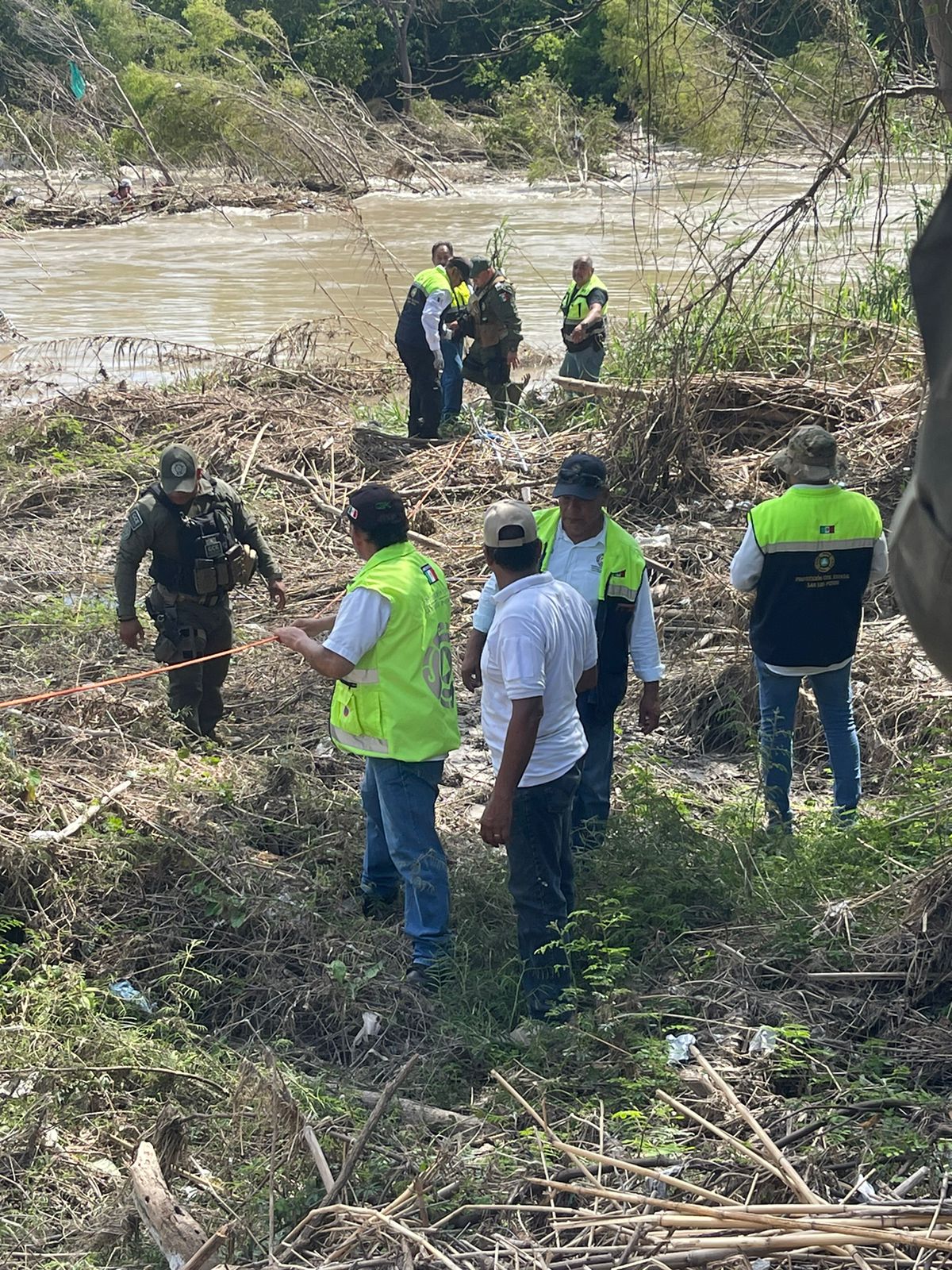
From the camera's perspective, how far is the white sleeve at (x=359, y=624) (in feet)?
15.4

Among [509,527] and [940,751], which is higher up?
[509,527]

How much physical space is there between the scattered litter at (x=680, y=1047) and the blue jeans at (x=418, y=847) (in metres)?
1.07

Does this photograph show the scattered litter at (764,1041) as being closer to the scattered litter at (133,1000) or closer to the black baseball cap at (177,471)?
the scattered litter at (133,1000)

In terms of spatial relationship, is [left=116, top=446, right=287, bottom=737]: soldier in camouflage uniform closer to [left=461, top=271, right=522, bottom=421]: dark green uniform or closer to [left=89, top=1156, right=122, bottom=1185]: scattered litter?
Answer: [left=89, top=1156, right=122, bottom=1185]: scattered litter

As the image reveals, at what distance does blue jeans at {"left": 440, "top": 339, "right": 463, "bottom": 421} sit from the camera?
12281 millimetres

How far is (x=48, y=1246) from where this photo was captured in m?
3.60

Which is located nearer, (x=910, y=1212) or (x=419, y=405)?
(x=910, y=1212)

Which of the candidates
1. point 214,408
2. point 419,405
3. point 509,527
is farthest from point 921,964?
point 214,408

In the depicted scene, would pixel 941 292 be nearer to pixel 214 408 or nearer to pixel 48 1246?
pixel 48 1246

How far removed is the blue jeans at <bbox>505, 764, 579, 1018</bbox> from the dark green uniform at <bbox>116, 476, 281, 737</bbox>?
2.79 metres

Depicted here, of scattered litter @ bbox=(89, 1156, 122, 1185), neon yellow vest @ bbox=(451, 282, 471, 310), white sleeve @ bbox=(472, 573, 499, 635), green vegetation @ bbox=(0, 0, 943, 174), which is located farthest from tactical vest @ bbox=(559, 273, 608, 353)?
scattered litter @ bbox=(89, 1156, 122, 1185)

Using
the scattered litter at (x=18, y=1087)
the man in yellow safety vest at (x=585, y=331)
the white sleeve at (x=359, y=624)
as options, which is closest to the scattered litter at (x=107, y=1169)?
A: the scattered litter at (x=18, y=1087)

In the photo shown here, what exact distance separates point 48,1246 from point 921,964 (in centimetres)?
268

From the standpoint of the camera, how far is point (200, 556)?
662 cm
